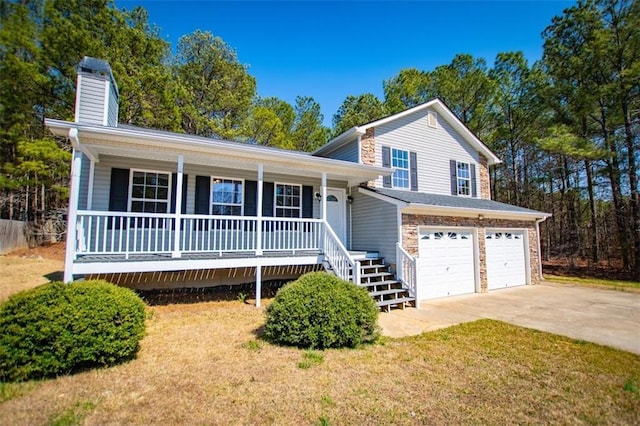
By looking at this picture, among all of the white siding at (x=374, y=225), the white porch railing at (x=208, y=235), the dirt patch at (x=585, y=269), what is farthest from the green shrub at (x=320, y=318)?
the dirt patch at (x=585, y=269)

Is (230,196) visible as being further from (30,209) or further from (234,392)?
(30,209)

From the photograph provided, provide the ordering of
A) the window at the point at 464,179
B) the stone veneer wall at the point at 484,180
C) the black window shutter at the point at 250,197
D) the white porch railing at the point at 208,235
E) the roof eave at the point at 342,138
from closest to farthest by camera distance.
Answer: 1. the white porch railing at the point at 208,235
2. the black window shutter at the point at 250,197
3. the roof eave at the point at 342,138
4. the window at the point at 464,179
5. the stone veneer wall at the point at 484,180

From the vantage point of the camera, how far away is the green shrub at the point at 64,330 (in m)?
3.53

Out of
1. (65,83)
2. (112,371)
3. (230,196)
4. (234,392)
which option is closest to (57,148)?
(65,83)

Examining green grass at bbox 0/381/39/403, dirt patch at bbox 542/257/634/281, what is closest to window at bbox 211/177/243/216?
green grass at bbox 0/381/39/403

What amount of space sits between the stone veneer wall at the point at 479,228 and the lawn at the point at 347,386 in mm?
4006

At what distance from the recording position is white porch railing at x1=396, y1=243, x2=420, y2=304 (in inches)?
323

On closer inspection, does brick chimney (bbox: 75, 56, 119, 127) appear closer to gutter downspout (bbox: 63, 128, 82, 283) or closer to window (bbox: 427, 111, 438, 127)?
gutter downspout (bbox: 63, 128, 82, 283)

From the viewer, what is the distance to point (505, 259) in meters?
11.5

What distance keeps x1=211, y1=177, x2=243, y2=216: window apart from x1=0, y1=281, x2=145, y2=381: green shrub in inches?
190

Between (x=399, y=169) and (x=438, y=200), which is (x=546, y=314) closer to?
(x=438, y=200)

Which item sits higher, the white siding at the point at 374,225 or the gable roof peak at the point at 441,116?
the gable roof peak at the point at 441,116

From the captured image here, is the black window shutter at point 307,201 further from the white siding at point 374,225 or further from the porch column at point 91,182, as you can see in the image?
the porch column at point 91,182

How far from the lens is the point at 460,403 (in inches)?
127
